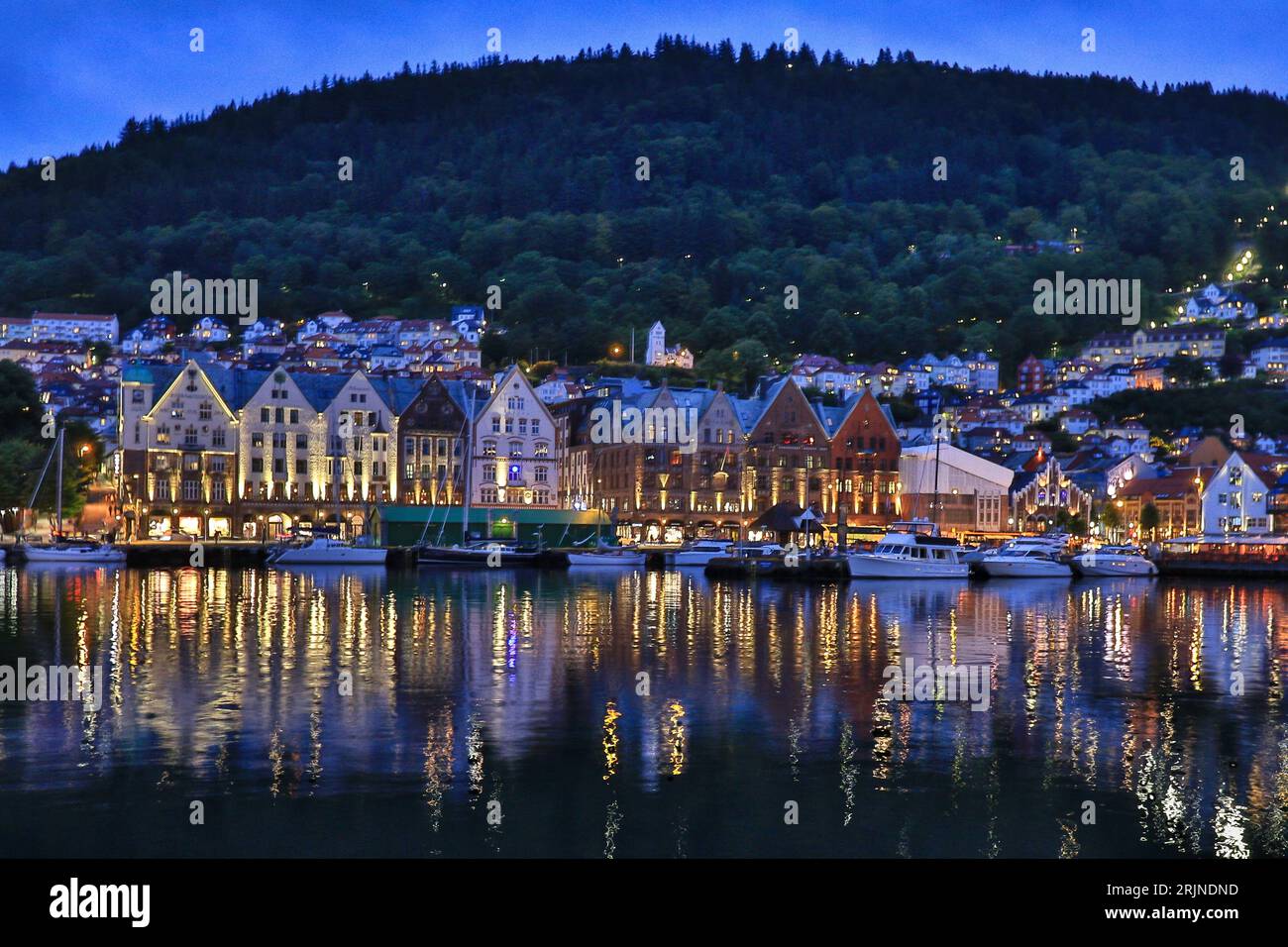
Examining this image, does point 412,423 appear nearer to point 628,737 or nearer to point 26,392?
point 26,392

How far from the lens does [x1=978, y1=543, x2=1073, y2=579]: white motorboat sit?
261ft

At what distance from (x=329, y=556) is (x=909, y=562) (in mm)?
34129

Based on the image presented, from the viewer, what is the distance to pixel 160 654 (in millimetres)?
34219

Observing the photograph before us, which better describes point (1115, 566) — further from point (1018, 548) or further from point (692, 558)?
point (692, 558)

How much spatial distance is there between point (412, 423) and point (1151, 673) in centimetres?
8038

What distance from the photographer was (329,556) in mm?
83938

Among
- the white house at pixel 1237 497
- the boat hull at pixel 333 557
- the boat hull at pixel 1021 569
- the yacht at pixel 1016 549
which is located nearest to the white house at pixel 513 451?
the boat hull at pixel 333 557

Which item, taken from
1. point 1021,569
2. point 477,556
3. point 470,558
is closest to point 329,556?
point 470,558

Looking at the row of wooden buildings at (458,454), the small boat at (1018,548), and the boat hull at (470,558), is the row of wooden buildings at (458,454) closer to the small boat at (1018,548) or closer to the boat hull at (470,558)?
the boat hull at (470,558)

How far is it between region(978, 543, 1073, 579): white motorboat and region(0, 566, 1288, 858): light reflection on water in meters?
34.6

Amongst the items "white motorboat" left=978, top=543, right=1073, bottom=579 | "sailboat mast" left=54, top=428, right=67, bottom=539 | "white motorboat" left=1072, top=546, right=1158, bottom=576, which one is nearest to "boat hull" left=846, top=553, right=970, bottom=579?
"white motorboat" left=978, top=543, right=1073, bottom=579

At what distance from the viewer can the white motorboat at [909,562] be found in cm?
7556

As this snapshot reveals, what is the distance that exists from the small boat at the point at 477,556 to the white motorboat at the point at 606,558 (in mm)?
2429
